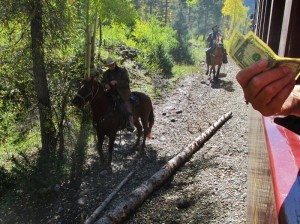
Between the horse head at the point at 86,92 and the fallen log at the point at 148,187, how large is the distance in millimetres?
2437

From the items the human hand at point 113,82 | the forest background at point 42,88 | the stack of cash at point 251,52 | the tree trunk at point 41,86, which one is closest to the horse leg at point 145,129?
the forest background at point 42,88

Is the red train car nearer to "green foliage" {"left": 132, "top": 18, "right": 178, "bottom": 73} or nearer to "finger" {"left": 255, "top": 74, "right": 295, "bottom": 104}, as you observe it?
"finger" {"left": 255, "top": 74, "right": 295, "bottom": 104}

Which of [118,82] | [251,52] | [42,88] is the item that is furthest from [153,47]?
[251,52]

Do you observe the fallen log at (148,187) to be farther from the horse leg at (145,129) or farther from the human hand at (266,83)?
the human hand at (266,83)

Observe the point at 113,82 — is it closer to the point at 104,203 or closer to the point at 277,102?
the point at 104,203

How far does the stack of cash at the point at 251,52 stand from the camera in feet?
4.42

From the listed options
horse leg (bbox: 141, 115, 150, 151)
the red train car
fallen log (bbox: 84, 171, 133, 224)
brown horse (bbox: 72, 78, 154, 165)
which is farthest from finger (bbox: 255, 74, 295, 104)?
horse leg (bbox: 141, 115, 150, 151)

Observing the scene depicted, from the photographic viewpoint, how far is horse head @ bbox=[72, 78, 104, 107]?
771 centimetres

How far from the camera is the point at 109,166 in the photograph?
27.6 ft

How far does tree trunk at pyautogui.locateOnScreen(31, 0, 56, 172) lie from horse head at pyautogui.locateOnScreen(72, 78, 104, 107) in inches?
31.0

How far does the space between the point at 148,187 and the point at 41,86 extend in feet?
11.6

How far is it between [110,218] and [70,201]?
176cm

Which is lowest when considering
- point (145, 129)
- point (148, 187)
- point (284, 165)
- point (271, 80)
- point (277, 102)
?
point (148, 187)

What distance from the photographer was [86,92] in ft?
25.5
